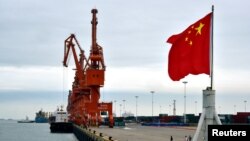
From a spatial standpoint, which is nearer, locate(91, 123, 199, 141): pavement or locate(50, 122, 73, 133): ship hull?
locate(91, 123, 199, 141): pavement

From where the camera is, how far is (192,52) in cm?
1642

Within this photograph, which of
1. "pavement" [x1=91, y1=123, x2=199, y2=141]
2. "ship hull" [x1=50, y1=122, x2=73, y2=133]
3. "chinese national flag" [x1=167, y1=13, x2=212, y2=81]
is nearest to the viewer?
"chinese national flag" [x1=167, y1=13, x2=212, y2=81]

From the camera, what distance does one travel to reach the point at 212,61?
16281 millimetres

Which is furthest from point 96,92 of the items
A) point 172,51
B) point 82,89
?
point 172,51

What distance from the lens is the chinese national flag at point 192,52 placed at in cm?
1633

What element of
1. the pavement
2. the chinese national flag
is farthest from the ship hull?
the chinese national flag

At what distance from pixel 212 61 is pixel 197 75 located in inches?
27.3

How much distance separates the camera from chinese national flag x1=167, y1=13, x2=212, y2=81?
16328 millimetres

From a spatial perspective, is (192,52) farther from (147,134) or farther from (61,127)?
(61,127)

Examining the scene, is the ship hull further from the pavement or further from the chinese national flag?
the chinese national flag

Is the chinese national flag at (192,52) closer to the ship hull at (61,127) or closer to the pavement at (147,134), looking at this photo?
the pavement at (147,134)

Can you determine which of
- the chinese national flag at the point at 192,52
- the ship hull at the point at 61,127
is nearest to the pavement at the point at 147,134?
the chinese national flag at the point at 192,52

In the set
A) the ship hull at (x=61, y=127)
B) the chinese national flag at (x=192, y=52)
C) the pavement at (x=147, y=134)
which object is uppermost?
the chinese national flag at (x=192, y=52)

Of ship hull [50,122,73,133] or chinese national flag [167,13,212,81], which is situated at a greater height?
chinese national flag [167,13,212,81]
